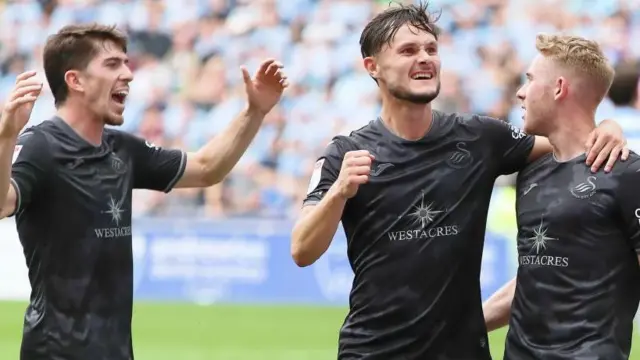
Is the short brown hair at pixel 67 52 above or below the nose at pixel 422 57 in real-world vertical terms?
above

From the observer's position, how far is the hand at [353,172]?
5645mm

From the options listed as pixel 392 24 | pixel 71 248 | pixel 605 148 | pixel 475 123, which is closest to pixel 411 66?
pixel 392 24

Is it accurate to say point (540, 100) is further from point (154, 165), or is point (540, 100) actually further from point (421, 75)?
point (154, 165)

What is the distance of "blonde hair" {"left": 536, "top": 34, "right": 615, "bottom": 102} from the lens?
6.06m

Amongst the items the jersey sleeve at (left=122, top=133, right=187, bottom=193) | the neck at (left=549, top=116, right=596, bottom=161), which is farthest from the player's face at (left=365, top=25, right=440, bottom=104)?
the jersey sleeve at (left=122, top=133, right=187, bottom=193)

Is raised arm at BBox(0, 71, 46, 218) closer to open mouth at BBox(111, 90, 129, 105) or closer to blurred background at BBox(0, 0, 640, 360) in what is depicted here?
open mouth at BBox(111, 90, 129, 105)

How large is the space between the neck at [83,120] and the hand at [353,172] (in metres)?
1.71

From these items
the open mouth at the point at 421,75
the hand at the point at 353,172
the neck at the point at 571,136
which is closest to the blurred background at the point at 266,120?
the open mouth at the point at 421,75

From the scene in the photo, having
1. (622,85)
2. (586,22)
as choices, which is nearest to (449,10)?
(586,22)

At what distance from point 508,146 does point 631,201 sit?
0.85 metres

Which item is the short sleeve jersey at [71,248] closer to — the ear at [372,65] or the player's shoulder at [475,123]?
the ear at [372,65]

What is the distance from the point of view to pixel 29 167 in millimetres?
6570

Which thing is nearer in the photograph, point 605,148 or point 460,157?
point 605,148

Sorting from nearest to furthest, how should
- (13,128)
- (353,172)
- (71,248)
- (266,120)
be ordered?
(353,172) → (13,128) → (71,248) → (266,120)
